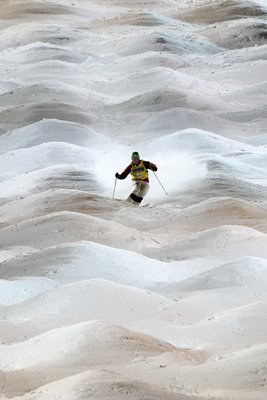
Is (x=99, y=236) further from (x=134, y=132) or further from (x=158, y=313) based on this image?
(x=134, y=132)

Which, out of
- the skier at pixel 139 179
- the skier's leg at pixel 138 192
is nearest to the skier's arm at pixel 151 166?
the skier at pixel 139 179

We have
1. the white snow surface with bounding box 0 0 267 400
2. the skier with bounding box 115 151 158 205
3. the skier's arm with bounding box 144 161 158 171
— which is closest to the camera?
the white snow surface with bounding box 0 0 267 400

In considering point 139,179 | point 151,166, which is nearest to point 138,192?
point 139,179

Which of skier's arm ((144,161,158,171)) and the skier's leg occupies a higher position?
skier's arm ((144,161,158,171))

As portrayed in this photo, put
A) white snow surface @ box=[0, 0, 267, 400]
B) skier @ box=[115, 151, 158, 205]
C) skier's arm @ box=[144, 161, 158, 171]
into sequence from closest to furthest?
white snow surface @ box=[0, 0, 267, 400]
skier's arm @ box=[144, 161, 158, 171]
skier @ box=[115, 151, 158, 205]

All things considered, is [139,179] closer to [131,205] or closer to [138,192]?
[138,192]

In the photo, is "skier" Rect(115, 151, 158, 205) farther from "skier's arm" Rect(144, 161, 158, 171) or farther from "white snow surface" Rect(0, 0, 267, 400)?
"white snow surface" Rect(0, 0, 267, 400)

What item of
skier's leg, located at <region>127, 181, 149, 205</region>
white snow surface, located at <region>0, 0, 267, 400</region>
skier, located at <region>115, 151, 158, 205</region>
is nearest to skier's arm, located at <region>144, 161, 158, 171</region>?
skier, located at <region>115, 151, 158, 205</region>

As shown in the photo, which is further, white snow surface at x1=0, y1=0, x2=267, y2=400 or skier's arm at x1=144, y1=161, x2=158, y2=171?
skier's arm at x1=144, y1=161, x2=158, y2=171

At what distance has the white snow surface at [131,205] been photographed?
6793mm

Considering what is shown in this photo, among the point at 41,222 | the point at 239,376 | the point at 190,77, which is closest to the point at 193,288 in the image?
the point at 41,222

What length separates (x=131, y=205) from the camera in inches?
550

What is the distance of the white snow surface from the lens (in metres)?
6.79

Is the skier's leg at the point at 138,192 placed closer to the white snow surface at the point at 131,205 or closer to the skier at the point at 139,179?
the skier at the point at 139,179
